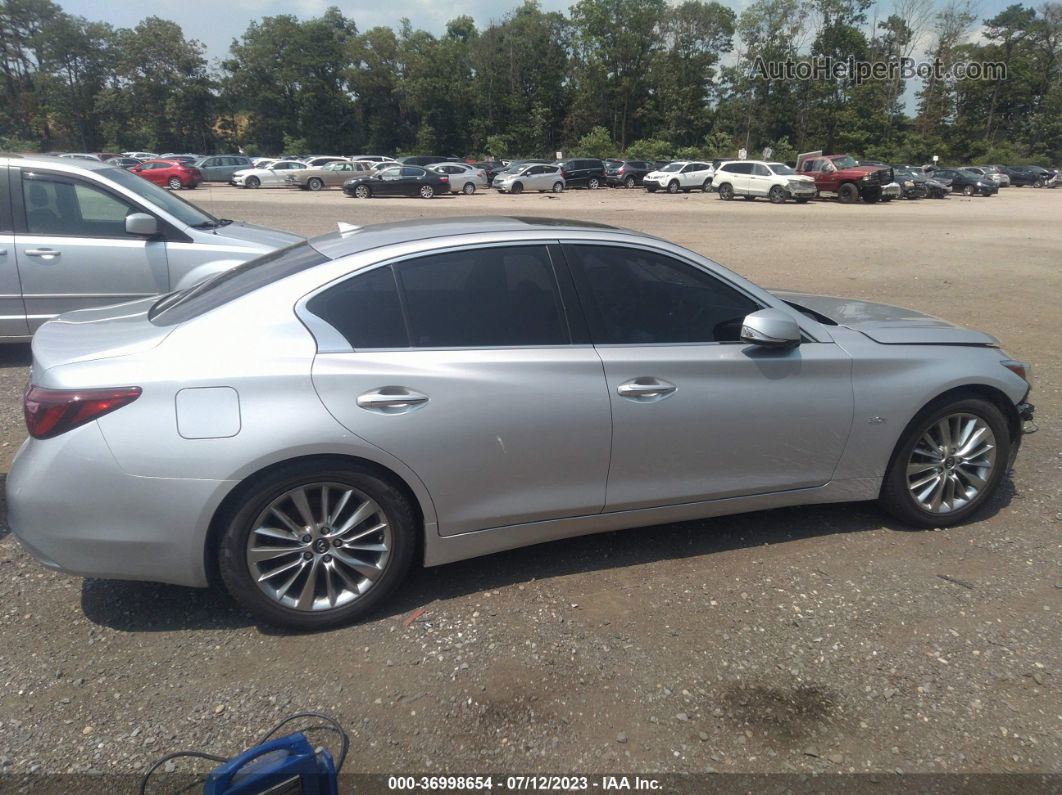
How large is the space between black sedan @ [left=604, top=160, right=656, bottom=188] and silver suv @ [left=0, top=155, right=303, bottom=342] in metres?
42.3

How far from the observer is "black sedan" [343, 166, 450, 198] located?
35906mm

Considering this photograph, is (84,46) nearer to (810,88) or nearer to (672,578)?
(810,88)

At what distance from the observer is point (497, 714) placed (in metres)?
2.88

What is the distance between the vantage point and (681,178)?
42844 mm

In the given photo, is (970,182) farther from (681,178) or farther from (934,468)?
(934,468)

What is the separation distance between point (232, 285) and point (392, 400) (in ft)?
3.55

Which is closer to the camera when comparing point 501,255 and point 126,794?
point 126,794

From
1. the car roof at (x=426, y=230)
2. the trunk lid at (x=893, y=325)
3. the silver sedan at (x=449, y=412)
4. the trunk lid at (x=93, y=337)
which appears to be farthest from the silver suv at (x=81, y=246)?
the trunk lid at (x=893, y=325)

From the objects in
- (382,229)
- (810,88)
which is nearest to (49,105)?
(810,88)

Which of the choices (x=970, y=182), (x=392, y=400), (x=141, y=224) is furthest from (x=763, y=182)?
(x=392, y=400)

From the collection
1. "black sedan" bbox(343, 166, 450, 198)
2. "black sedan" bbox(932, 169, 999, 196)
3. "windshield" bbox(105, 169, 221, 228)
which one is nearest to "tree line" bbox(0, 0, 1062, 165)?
"black sedan" bbox(932, 169, 999, 196)

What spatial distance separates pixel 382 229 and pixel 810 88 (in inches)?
3161

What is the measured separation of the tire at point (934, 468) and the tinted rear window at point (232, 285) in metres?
3.07

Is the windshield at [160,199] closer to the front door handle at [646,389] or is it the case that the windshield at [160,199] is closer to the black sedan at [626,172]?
the front door handle at [646,389]
